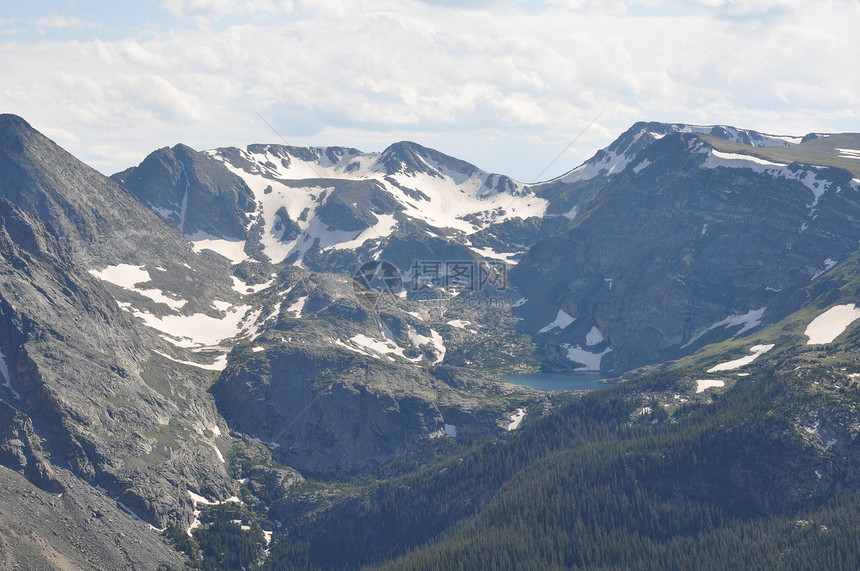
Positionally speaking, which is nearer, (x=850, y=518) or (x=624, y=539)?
(x=850, y=518)

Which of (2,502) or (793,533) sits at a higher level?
(2,502)

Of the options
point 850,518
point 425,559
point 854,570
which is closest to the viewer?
point 854,570

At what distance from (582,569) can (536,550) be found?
39.6ft

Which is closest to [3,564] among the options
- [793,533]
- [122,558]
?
[122,558]

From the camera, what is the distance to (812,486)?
197875 mm

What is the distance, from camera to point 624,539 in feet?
654

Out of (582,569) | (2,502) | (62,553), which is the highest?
(2,502)

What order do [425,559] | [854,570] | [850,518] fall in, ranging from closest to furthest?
[854,570] → [850,518] → [425,559]

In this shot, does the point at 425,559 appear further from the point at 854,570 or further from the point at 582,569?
the point at 854,570

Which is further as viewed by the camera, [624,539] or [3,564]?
[624,539]

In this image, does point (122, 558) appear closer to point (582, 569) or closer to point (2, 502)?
point (2, 502)

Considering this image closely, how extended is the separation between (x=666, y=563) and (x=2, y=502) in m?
143

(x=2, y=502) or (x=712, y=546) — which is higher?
(x=2, y=502)

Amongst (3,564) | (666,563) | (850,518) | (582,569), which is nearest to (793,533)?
(850,518)
